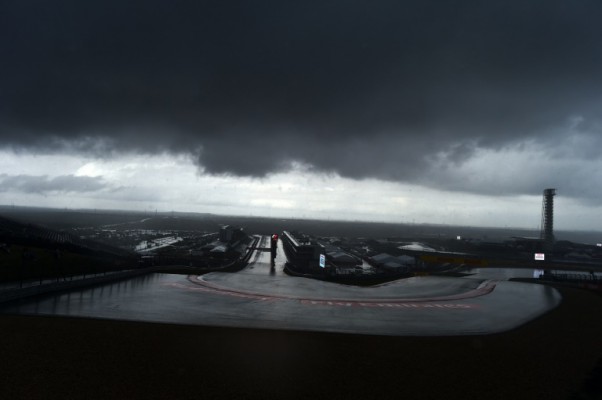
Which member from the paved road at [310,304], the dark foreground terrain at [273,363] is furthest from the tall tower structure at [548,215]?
the dark foreground terrain at [273,363]

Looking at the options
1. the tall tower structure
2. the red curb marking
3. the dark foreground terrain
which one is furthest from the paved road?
the tall tower structure

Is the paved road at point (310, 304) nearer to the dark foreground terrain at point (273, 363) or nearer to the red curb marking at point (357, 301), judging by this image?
the red curb marking at point (357, 301)

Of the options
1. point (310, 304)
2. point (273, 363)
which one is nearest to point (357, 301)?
point (310, 304)

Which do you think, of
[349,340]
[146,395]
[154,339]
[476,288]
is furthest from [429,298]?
[146,395]

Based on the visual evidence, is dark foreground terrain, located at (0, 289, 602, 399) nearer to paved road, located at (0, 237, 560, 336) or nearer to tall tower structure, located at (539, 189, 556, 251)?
paved road, located at (0, 237, 560, 336)

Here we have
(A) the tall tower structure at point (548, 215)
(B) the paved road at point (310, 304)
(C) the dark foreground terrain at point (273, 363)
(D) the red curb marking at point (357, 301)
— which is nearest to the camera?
(C) the dark foreground terrain at point (273, 363)
